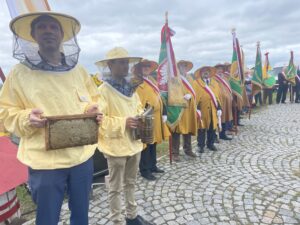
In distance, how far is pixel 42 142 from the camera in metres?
2.20

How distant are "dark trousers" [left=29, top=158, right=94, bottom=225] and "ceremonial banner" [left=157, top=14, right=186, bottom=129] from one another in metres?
3.80

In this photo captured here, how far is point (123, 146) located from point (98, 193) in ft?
6.59

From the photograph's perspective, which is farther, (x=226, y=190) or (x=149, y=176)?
(x=149, y=176)

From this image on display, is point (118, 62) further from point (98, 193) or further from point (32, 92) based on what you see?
point (98, 193)

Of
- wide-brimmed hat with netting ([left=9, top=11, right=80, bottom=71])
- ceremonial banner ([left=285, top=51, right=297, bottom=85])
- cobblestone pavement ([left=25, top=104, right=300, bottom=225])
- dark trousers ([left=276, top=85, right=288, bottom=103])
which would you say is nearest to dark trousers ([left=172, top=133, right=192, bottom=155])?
cobblestone pavement ([left=25, top=104, right=300, bottom=225])

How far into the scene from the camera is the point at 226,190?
15.7 ft

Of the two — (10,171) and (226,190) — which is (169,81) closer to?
(226,190)

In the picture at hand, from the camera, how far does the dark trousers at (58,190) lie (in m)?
2.24

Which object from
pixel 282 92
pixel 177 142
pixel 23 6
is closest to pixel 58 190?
pixel 23 6

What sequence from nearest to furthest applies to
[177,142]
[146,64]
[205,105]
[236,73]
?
[146,64] → [177,142] → [205,105] → [236,73]

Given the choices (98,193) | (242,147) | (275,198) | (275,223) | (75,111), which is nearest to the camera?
(75,111)

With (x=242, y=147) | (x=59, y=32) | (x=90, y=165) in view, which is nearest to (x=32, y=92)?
(x=59, y=32)

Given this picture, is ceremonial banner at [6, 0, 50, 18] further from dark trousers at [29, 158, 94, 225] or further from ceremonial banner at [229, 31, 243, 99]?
ceremonial banner at [229, 31, 243, 99]

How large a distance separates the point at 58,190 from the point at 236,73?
8.60 metres
